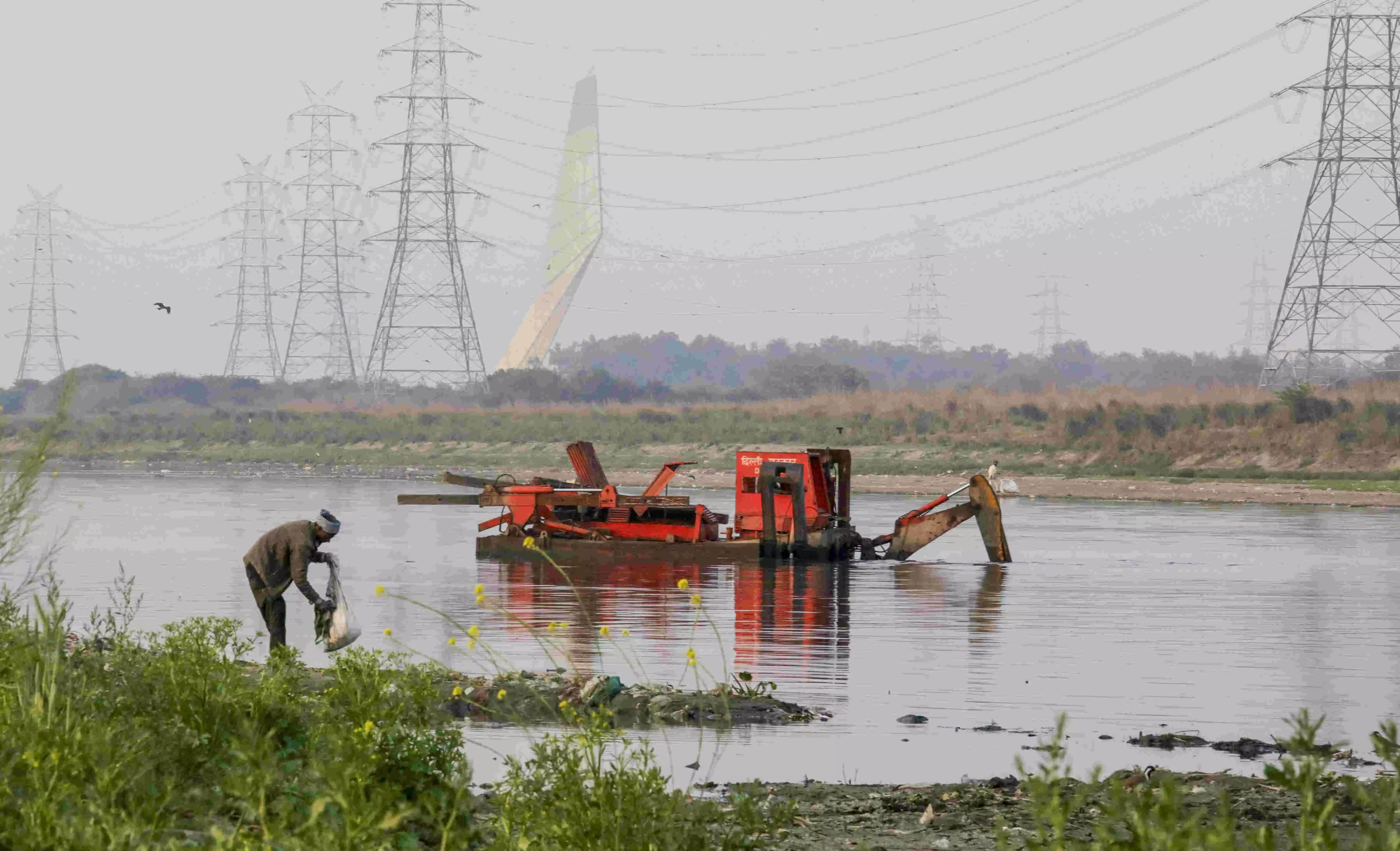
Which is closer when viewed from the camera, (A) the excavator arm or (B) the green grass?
(B) the green grass

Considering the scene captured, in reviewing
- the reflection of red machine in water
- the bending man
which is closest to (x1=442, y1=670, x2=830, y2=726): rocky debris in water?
the bending man

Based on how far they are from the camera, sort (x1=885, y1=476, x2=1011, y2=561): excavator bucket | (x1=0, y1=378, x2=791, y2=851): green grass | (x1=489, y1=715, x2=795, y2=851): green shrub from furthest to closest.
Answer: (x1=885, y1=476, x2=1011, y2=561): excavator bucket → (x1=489, y1=715, x2=795, y2=851): green shrub → (x1=0, y1=378, x2=791, y2=851): green grass

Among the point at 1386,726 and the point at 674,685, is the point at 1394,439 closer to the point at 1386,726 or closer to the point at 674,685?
the point at 674,685

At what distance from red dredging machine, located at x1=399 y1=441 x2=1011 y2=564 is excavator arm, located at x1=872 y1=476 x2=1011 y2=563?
2 centimetres

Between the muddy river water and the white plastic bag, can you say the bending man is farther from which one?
the muddy river water

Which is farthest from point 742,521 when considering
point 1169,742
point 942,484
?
point 942,484

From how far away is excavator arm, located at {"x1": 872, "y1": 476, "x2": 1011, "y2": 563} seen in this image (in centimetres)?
3019

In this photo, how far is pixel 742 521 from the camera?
30016 millimetres

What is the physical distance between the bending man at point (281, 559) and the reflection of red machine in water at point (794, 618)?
4.39m

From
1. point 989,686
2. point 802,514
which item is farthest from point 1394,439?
point 989,686

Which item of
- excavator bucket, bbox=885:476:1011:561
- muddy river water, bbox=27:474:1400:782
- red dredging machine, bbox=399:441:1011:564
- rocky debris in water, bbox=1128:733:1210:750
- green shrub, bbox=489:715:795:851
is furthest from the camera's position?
excavator bucket, bbox=885:476:1011:561

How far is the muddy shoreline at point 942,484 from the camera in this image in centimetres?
5409

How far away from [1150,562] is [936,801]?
2243 cm

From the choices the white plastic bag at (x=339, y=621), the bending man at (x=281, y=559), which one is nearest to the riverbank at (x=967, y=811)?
the white plastic bag at (x=339, y=621)
